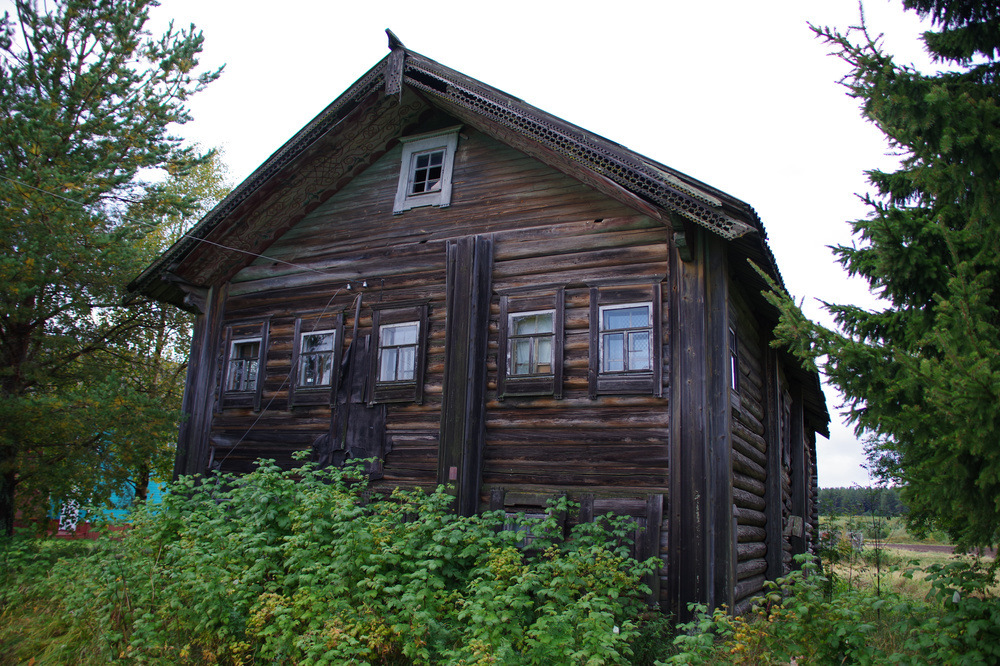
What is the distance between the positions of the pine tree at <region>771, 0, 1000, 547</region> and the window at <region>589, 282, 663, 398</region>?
355cm

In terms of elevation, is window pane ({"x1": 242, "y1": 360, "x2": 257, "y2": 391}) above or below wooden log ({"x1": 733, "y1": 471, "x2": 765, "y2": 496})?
above

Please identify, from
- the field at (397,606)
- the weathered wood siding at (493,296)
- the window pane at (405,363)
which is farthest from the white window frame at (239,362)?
the field at (397,606)

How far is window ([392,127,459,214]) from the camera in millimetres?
11328

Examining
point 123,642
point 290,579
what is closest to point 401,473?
point 290,579

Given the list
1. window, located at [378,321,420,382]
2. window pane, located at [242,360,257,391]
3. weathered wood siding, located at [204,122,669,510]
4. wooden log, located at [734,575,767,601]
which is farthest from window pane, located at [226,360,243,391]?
wooden log, located at [734,575,767,601]

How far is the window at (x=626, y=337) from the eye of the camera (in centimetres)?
904

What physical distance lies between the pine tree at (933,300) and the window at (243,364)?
972cm

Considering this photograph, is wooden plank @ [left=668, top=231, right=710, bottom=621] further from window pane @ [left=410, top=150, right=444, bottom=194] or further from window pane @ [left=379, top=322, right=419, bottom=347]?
window pane @ [left=410, top=150, right=444, bottom=194]

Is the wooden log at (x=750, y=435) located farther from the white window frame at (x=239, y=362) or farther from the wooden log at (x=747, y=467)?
the white window frame at (x=239, y=362)

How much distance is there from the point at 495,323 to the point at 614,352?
1.90 meters

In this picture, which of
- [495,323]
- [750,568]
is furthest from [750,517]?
[495,323]

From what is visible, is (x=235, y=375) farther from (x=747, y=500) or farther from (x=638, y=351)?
(x=747, y=500)

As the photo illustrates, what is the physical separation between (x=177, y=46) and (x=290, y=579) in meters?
12.1

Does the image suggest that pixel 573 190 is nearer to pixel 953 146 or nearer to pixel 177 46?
pixel 953 146
